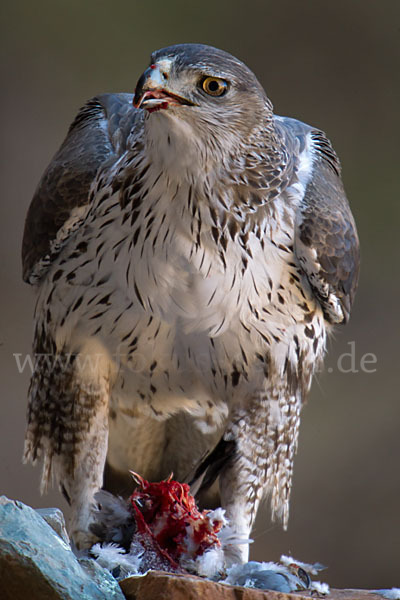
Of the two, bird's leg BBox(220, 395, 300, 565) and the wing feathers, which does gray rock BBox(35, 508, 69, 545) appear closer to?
bird's leg BBox(220, 395, 300, 565)

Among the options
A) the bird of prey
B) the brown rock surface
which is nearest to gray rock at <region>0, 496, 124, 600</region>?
the brown rock surface

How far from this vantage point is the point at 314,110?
3.73 metres

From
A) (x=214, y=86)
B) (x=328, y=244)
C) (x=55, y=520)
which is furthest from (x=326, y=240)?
(x=55, y=520)

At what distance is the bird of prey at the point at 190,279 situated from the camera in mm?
1940

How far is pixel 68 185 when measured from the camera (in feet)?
6.97

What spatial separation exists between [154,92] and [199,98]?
0.12 meters

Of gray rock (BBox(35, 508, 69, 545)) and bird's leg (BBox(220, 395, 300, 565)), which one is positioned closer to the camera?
gray rock (BBox(35, 508, 69, 545))

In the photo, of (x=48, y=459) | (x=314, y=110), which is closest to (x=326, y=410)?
(x=314, y=110)

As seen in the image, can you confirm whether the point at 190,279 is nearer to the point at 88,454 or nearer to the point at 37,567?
the point at 88,454

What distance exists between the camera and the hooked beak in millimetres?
1753

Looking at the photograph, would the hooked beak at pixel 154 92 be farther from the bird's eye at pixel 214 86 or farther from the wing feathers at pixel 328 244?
the wing feathers at pixel 328 244

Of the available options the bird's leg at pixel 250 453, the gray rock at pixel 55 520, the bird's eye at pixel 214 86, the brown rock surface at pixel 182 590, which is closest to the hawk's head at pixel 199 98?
the bird's eye at pixel 214 86

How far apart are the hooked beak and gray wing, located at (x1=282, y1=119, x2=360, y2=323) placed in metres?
0.48

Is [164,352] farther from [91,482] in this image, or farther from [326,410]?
[326,410]
